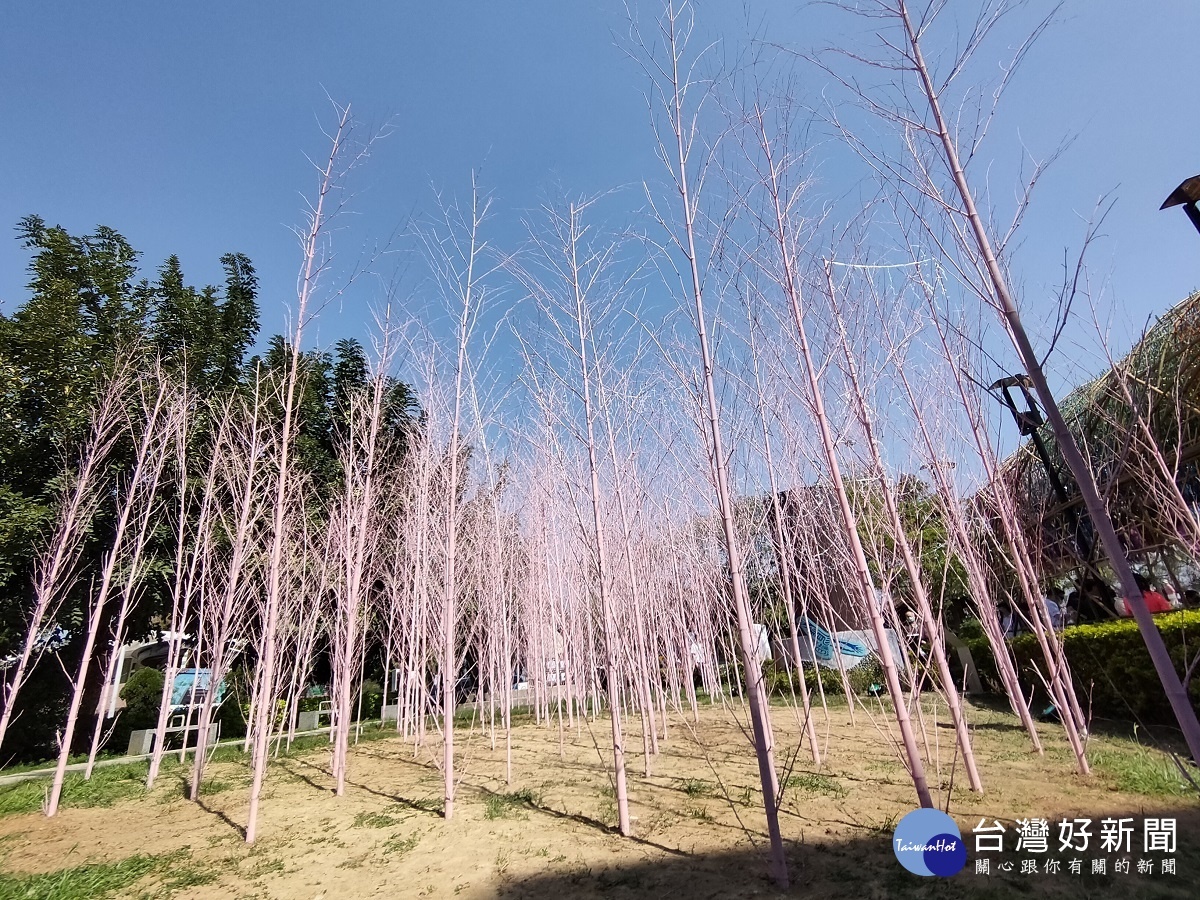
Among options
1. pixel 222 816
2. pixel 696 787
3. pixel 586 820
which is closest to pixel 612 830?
pixel 586 820

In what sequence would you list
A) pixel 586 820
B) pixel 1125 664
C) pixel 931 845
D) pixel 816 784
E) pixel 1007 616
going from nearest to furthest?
1. pixel 931 845
2. pixel 586 820
3. pixel 816 784
4. pixel 1125 664
5. pixel 1007 616

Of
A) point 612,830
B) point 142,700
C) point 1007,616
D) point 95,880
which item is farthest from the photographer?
point 142,700

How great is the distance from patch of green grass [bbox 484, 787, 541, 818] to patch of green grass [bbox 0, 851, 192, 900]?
2036 millimetres

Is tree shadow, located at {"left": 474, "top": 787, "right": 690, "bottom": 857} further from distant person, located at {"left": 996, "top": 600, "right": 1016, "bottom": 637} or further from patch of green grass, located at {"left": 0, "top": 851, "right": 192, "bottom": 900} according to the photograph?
distant person, located at {"left": 996, "top": 600, "right": 1016, "bottom": 637}

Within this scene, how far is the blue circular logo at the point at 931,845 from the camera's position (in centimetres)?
285

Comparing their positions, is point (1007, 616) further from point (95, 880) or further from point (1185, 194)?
point (95, 880)

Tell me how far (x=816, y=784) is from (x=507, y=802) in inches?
109

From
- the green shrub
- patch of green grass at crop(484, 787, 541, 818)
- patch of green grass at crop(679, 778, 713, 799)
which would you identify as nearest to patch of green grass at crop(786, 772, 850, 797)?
patch of green grass at crop(679, 778, 713, 799)

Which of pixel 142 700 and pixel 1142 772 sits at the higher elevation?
pixel 142 700

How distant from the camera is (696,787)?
16.3 feet

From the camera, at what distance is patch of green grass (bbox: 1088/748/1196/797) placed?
3.77 m

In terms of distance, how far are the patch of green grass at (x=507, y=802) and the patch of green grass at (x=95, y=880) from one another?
204cm

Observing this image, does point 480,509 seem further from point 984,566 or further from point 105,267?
point 105,267

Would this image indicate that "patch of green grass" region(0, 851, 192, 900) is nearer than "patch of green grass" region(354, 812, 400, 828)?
Yes
